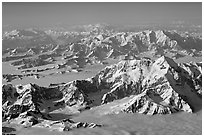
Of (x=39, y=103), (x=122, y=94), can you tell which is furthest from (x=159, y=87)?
(x=39, y=103)

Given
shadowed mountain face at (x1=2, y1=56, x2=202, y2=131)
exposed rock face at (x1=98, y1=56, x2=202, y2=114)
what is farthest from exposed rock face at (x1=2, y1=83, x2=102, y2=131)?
exposed rock face at (x1=98, y1=56, x2=202, y2=114)

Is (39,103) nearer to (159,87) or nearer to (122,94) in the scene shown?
(122,94)

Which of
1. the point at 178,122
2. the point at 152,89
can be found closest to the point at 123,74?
the point at 152,89

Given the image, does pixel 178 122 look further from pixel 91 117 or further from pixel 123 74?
pixel 123 74

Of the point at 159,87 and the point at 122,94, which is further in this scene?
the point at 122,94

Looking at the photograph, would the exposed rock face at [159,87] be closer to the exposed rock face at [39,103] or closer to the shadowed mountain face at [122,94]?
the shadowed mountain face at [122,94]

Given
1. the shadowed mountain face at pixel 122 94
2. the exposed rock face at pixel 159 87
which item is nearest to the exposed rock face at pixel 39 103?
the shadowed mountain face at pixel 122 94

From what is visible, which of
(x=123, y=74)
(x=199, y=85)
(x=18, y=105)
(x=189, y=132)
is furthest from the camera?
(x=123, y=74)

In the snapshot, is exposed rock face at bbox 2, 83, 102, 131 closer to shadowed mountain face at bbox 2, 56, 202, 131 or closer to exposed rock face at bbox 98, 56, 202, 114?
shadowed mountain face at bbox 2, 56, 202, 131
